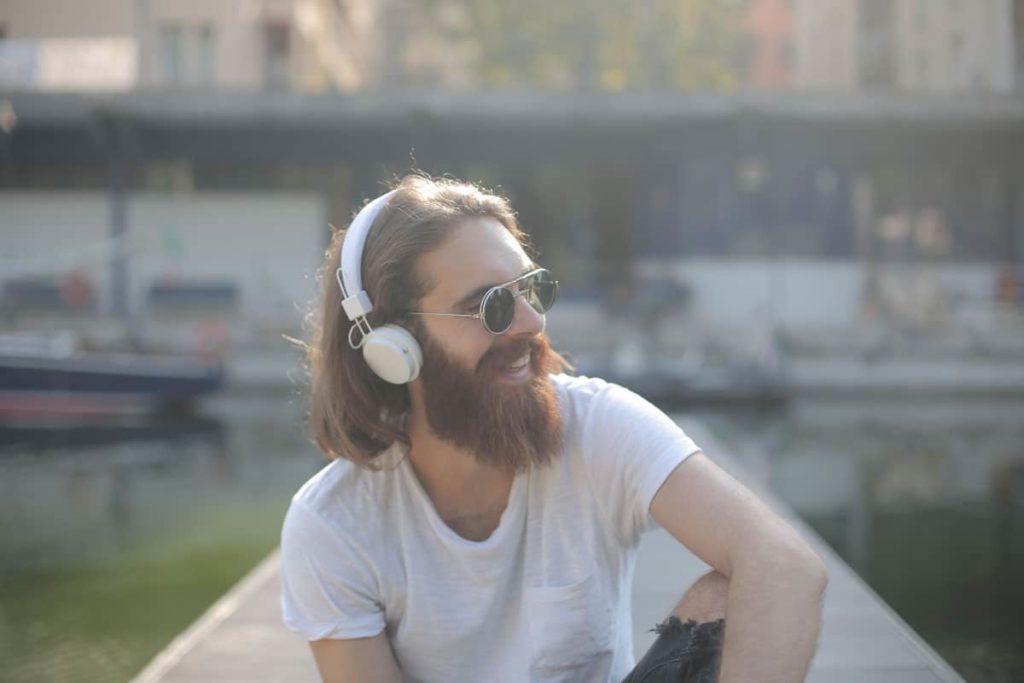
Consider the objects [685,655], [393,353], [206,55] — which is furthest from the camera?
[206,55]

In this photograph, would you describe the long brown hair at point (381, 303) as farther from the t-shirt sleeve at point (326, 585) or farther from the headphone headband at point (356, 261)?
the t-shirt sleeve at point (326, 585)

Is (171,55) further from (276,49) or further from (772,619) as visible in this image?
(772,619)

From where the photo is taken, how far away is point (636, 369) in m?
15.7

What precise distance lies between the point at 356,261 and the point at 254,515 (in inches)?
255

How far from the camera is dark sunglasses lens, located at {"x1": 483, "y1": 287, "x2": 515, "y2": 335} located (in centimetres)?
201

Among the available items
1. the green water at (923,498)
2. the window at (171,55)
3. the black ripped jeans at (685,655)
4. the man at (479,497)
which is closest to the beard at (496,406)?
the man at (479,497)

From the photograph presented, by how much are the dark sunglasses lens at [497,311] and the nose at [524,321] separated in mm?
18

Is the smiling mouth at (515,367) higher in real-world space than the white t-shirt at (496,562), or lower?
higher

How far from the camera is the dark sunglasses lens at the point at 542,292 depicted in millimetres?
2117

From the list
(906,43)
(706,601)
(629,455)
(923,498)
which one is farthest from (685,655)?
(906,43)

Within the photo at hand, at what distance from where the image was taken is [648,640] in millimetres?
3760

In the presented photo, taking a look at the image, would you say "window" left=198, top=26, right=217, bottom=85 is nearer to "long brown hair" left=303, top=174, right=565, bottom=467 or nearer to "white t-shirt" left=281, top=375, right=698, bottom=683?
"long brown hair" left=303, top=174, right=565, bottom=467

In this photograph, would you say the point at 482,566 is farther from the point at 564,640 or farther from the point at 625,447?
the point at 625,447

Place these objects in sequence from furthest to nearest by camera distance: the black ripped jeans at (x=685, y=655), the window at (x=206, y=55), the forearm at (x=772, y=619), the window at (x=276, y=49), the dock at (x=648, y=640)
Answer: the window at (x=276, y=49)
the window at (x=206, y=55)
the dock at (x=648, y=640)
the black ripped jeans at (x=685, y=655)
the forearm at (x=772, y=619)
